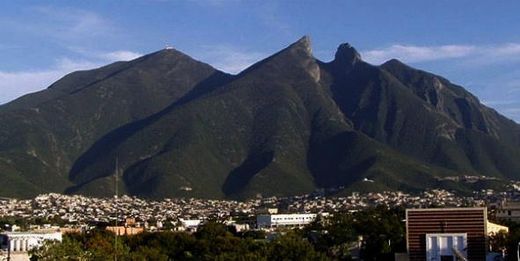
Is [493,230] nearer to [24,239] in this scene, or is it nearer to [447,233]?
[447,233]

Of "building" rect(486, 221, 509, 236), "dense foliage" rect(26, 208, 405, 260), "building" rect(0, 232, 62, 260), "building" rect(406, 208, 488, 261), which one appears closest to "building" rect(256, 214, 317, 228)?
"building" rect(0, 232, 62, 260)

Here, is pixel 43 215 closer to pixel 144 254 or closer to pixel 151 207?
pixel 151 207

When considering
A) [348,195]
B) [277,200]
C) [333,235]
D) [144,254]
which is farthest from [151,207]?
[144,254]

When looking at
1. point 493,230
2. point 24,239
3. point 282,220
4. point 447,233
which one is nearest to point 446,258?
point 447,233

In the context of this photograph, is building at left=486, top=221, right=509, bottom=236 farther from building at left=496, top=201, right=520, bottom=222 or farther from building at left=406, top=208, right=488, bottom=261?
building at left=496, top=201, right=520, bottom=222

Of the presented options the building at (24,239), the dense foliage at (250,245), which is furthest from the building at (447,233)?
the building at (24,239)

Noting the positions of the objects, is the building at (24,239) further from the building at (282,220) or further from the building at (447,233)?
the building at (282,220)
